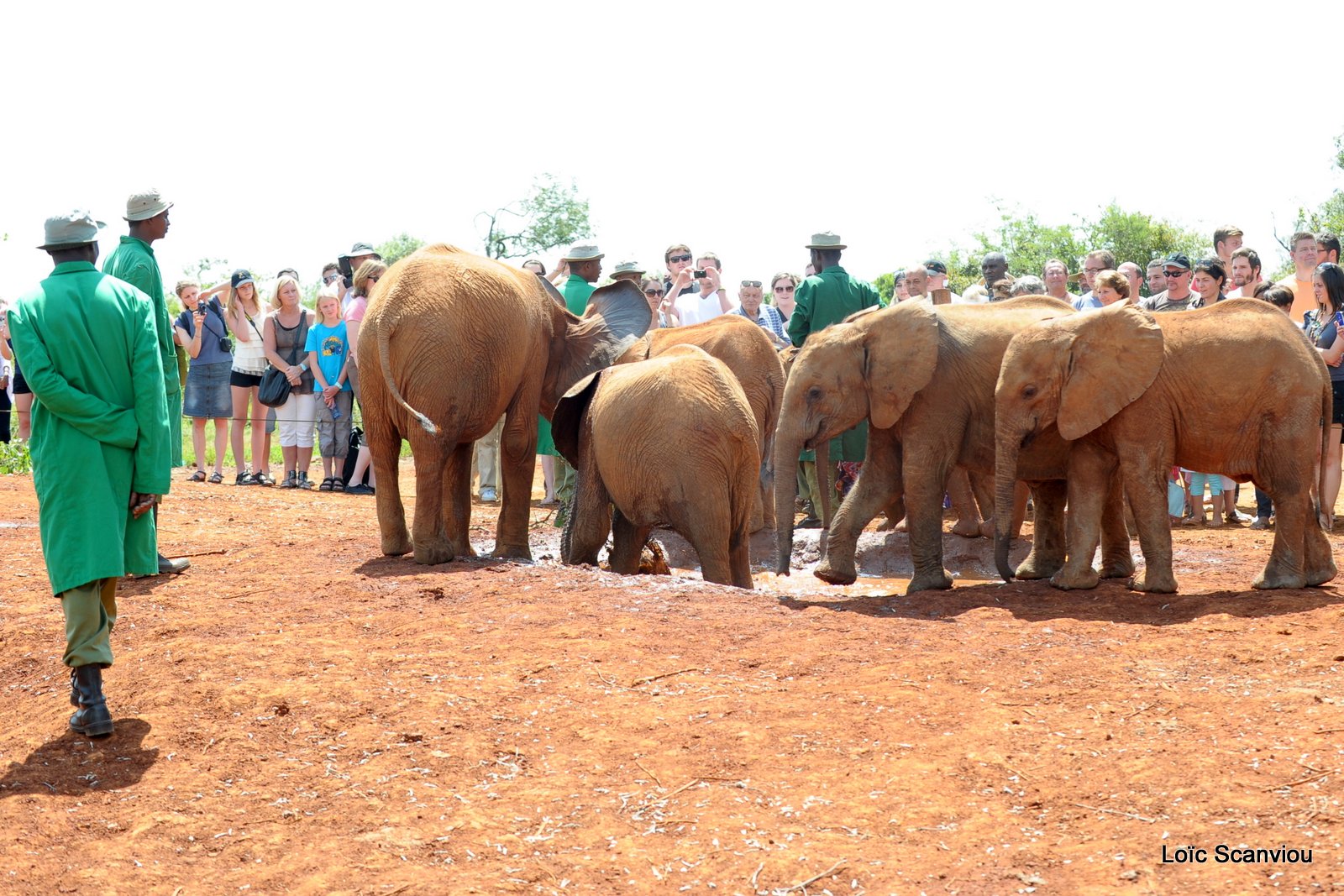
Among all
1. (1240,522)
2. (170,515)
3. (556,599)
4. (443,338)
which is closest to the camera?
(556,599)

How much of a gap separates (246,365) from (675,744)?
11.3 metres

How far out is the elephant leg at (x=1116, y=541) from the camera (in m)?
8.92

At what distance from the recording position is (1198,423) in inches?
316

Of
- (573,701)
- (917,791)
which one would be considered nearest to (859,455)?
(573,701)

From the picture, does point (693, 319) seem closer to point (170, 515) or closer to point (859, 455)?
point (859, 455)

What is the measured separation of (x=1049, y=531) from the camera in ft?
30.1

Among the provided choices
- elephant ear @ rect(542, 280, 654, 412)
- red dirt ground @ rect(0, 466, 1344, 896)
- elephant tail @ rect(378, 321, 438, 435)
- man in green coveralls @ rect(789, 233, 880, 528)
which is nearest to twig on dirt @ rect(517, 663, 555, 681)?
red dirt ground @ rect(0, 466, 1344, 896)

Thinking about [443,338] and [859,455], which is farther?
[859,455]

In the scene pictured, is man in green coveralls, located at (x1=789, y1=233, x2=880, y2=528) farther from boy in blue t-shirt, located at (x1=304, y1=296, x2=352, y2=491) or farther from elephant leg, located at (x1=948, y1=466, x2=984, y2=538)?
boy in blue t-shirt, located at (x1=304, y1=296, x2=352, y2=491)

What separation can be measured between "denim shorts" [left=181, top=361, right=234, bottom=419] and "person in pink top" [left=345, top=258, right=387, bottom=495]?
148 cm

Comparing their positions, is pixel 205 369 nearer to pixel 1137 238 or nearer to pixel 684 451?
pixel 684 451

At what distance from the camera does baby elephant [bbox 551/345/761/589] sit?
8445 millimetres

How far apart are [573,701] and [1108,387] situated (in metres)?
3.70

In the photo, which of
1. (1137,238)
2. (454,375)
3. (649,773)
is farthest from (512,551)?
(1137,238)
